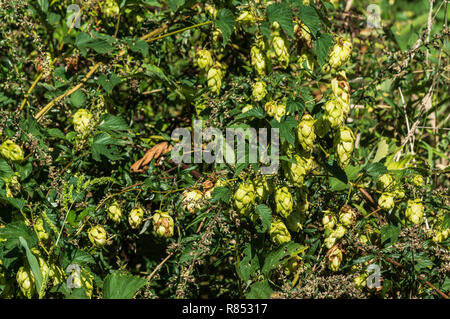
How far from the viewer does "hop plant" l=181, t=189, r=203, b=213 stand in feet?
5.13

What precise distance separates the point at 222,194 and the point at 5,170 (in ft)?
2.37

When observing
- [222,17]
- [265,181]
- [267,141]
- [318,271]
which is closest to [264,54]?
[222,17]

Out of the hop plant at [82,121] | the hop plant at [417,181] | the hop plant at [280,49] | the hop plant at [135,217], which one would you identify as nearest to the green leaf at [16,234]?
the hop plant at [135,217]

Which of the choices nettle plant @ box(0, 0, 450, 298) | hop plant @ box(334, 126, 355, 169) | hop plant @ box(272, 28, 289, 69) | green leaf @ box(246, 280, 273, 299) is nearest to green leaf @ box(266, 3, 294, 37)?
nettle plant @ box(0, 0, 450, 298)

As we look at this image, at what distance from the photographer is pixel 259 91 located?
1648 millimetres

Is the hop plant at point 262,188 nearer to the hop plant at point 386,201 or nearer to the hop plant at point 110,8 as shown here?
the hop plant at point 386,201

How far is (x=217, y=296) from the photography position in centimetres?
208

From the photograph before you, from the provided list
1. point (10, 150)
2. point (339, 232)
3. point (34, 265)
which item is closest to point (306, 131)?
point (339, 232)

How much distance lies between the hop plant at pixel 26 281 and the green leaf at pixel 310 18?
115 cm

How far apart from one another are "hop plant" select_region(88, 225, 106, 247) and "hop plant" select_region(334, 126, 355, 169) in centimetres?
79

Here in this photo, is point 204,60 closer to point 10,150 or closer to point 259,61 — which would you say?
point 259,61

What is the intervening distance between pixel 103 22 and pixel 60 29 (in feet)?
1.59

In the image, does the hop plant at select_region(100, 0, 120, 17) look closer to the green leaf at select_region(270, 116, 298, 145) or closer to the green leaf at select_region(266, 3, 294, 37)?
the green leaf at select_region(266, 3, 294, 37)

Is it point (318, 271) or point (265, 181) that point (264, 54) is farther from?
point (318, 271)
